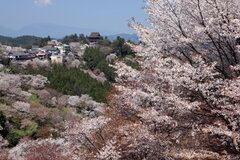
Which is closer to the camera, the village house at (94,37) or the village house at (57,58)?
the village house at (57,58)

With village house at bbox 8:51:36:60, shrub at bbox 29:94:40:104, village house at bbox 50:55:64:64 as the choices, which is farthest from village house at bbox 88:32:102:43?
shrub at bbox 29:94:40:104

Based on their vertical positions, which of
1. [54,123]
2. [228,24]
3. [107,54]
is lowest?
[54,123]

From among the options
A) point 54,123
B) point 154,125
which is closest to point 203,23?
point 154,125

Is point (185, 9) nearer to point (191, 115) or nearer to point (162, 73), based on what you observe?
point (162, 73)

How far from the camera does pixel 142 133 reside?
6250 mm

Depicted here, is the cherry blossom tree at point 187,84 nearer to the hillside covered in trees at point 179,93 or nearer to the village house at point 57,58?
the hillside covered in trees at point 179,93

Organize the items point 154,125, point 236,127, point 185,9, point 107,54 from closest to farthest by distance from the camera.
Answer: point 236,127, point 154,125, point 185,9, point 107,54

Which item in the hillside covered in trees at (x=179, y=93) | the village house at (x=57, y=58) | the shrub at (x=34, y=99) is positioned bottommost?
the shrub at (x=34, y=99)

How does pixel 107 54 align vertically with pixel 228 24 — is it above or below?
below

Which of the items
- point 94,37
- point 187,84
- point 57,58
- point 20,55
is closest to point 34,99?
point 57,58

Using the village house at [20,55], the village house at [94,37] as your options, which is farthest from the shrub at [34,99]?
the village house at [94,37]

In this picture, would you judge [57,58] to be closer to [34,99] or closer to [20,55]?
[20,55]

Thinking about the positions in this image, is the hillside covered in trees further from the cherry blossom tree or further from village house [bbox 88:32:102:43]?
village house [bbox 88:32:102:43]

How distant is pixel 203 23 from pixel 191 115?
6.43ft
